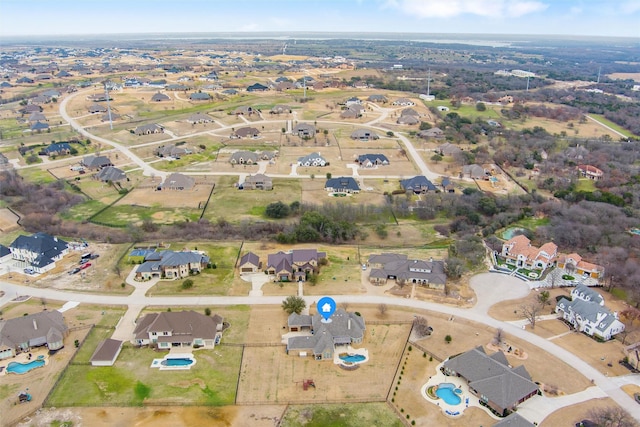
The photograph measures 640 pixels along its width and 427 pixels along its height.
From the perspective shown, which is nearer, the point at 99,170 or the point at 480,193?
the point at 480,193

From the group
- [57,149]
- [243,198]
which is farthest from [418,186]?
[57,149]

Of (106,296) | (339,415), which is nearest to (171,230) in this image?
(106,296)

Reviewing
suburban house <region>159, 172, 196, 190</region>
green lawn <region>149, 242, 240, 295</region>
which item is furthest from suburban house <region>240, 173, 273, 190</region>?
green lawn <region>149, 242, 240, 295</region>

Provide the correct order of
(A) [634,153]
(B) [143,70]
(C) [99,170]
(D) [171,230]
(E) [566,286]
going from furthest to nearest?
(B) [143,70] → (A) [634,153] → (C) [99,170] → (D) [171,230] → (E) [566,286]

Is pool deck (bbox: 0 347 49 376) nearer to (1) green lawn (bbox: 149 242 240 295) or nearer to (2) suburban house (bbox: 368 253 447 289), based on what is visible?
(1) green lawn (bbox: 149 242 240 295)

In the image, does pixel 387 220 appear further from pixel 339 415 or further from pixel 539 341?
pixel 339 415

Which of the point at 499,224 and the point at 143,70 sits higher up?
the point at 143,70

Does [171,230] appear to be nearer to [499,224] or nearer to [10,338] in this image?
[10,338]

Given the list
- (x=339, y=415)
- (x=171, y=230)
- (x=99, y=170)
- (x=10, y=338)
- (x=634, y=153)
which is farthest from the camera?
(x=634, y=153)
